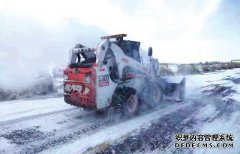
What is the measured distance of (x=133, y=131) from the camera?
6.53 meters

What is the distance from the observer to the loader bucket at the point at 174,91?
35.4 feet

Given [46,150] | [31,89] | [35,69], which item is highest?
[35,69]

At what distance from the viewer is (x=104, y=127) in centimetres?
689

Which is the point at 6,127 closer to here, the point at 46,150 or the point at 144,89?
the point at 46,150

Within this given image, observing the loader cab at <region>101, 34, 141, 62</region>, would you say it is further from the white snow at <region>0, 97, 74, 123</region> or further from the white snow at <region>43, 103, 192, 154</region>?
the white snow at <region>0, 97, 74, 123</region>

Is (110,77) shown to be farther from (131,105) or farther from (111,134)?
(111,134)

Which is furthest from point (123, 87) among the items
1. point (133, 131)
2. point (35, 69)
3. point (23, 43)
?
point (23, 43)

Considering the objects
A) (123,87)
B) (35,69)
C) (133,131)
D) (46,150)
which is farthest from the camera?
(35,69)

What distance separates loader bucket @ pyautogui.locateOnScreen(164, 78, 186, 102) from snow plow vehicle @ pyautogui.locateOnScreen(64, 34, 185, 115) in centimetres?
128

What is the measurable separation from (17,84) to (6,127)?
17.4 ft

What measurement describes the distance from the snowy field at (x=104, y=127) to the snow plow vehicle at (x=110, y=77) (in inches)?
23.1

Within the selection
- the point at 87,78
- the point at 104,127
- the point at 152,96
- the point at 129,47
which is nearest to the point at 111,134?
the point at 104,127

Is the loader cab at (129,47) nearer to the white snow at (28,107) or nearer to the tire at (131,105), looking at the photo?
the tire at (131,105)

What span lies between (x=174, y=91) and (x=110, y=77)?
14.6ft
